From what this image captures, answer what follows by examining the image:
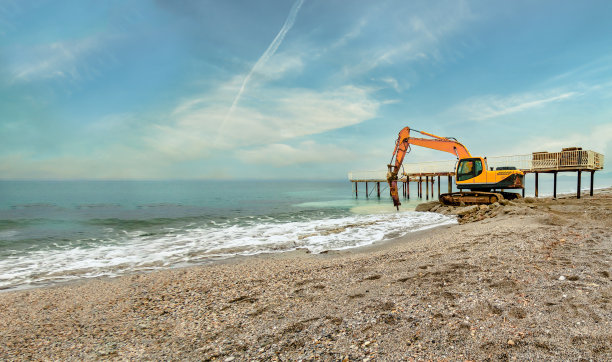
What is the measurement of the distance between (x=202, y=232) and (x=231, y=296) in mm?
11429

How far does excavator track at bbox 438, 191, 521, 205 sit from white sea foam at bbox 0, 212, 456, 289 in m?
5.49

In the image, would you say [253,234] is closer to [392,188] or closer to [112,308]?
[112,308]

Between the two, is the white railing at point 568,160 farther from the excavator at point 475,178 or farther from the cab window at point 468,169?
the cab window at point 468,169

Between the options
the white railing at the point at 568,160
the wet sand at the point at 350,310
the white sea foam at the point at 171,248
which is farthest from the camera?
the white railing at the point at 568,160

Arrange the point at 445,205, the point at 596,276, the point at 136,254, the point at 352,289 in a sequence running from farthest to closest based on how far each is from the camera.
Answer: the point at 445,205, the point at 136,254, the point at 352,289, the point at 596,276

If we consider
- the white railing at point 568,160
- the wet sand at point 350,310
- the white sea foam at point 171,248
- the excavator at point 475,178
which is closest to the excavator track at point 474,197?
the excavator at point 475,178

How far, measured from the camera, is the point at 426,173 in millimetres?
37812

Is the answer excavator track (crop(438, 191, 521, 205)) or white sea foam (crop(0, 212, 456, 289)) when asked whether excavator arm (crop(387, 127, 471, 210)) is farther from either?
white sea foam (crop(0, 212, 456, 289))

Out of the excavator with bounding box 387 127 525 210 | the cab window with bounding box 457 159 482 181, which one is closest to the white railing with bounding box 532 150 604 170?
the excavator with bounding box 387 127 525 210

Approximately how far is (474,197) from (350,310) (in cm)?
2043

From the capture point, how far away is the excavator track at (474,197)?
798 inches

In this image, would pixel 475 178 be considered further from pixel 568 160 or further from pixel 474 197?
pixel 568 160

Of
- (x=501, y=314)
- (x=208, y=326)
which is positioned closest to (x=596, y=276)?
(x=501, y=314)

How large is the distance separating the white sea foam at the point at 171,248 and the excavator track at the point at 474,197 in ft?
18.0
